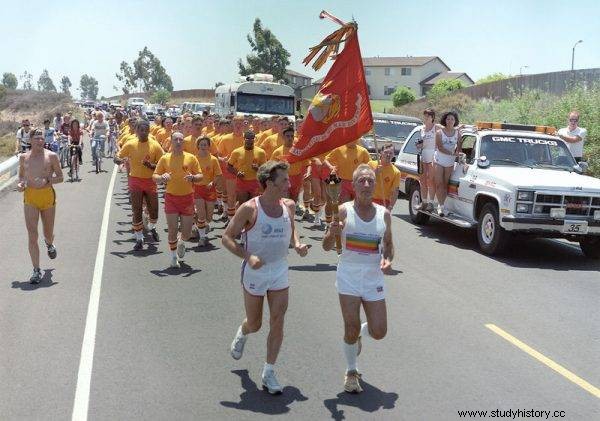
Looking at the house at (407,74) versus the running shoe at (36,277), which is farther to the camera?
the house at (407,74)

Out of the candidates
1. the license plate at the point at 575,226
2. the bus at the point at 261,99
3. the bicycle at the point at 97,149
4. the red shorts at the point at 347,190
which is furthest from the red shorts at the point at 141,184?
the bus at the point at 261,99

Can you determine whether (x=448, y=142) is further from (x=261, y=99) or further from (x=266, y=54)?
(x=266, y=54)

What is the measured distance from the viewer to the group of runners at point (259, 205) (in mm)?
5500

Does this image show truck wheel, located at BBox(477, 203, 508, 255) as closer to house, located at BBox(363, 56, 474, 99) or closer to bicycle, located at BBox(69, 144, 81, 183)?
bicycle, located at BBox(69, 144, 81, 183)

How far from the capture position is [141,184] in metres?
11.2

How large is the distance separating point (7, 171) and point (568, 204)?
16765 millimetres

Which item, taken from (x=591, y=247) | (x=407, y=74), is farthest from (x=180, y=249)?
(x=407, y=74)

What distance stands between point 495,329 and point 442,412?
233cm

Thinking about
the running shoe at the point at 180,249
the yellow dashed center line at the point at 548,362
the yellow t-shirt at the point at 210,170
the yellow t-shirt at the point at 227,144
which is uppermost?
the yellow t-shirt at the point at 227,144

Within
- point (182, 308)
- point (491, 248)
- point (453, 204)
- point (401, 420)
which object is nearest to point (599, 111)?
point (453, 204)

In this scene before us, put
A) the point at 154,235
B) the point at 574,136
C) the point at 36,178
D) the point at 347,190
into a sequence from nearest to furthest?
1. the point at 36,178
2. the point at 347,190
3. the point at 154,235
4. the point at 574,136

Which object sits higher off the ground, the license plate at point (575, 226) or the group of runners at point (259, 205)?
the group of runners at point (259, 205)

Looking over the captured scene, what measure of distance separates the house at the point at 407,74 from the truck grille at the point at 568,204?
318ft

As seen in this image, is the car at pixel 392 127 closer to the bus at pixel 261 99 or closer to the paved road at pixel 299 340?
the bus at pixel 261 99
